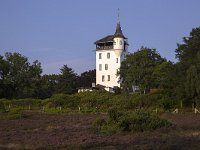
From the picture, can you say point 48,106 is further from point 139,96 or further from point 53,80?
point 53,80

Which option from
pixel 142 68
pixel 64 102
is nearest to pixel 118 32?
pixel 142 68

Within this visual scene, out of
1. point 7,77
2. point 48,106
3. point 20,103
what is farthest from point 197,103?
point 7,77

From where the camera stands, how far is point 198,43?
183 feet

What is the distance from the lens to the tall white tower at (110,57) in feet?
338

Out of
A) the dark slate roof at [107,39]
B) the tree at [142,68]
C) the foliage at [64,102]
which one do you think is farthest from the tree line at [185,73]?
the dark slate roof at [107,39]

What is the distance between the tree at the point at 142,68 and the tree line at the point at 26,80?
17.1 m

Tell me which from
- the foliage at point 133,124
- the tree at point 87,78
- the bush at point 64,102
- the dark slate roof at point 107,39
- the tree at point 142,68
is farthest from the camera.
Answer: the tree at point 87,78

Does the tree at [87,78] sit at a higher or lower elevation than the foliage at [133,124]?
higher

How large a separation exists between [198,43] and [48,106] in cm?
Result: 2343

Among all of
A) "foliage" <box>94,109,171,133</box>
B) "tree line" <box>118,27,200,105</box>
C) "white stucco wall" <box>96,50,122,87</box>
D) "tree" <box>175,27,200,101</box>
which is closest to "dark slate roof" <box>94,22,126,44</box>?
"white stucco wall" <box>96,50,122,87</box>

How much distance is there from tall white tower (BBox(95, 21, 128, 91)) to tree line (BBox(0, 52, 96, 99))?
10.4 m

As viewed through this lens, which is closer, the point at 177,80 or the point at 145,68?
the point at 177,80

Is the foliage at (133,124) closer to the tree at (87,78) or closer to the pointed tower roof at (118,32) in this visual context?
→ the pointed tower roof at (118,32)

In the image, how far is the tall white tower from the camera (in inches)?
4050
